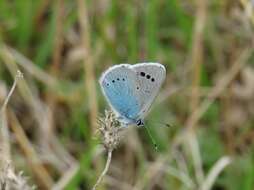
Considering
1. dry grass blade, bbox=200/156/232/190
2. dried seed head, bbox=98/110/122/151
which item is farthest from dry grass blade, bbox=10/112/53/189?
dried seed head, bbox=98/110/122/151

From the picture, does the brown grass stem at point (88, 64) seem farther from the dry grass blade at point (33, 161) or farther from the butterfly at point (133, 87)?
the butterfly at point (133, 87)

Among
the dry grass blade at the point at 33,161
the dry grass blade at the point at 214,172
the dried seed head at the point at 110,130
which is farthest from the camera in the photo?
the dry grass blade at the point at 33,161

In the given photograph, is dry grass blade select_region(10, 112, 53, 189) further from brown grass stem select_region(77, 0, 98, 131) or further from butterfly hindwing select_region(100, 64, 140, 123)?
butterfly hindwing select_region(100, 64, 140, 123)

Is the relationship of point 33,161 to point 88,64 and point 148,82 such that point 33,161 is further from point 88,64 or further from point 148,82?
point 148,82

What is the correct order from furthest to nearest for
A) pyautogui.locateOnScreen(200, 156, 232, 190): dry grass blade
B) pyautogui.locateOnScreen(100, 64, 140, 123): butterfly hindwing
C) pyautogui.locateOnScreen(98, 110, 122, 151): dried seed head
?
pyautogui.locateOnScreen(200, 156, 232, 190): dry grass blade < pyautogui.locateOnScreen(100, 64, 140, 123): butterfly hindwing < pyautogui.locateOnScreen(98, 110, 122, 151): dried seed head

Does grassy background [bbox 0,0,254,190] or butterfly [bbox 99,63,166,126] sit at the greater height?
butterfly [bbox 99,63,166,126]

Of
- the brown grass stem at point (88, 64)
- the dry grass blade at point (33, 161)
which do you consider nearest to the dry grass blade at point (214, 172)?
the brown grass stem at point (88, 64)

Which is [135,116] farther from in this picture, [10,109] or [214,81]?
[214,81]

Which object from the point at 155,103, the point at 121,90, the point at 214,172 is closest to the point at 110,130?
the point at 121,90
